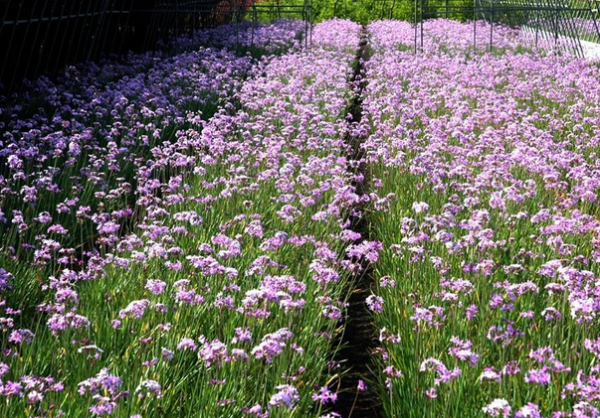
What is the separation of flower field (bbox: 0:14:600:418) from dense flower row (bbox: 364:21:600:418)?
0.02 m

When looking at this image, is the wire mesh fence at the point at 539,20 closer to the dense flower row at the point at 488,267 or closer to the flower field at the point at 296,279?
the dense flower row at the point at 488,267

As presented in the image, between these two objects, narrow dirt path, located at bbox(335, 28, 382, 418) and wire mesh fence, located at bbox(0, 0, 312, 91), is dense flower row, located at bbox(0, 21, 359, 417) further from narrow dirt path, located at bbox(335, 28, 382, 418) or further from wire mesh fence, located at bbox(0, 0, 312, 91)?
wire mesh fence, located at bbox(0, 0, 312, 91)

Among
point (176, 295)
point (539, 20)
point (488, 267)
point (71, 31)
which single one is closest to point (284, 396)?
point (176, 295)

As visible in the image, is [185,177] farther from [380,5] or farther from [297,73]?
[380,5]

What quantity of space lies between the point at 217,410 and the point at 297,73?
A: 37.6 feet

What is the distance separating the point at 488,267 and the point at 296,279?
120 centimetres

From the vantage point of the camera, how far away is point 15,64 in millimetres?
12141

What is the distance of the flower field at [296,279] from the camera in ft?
11.9

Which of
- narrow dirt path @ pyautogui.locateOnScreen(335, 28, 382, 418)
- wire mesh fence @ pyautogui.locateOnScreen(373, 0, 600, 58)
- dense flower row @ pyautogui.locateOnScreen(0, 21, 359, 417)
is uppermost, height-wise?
wire mesh fence @ pyautogui.locateOnScreen(373, 0, 600, 58)

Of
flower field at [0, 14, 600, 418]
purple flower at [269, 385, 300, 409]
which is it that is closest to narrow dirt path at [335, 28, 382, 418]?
flower field at [0, 14, 600, 418]

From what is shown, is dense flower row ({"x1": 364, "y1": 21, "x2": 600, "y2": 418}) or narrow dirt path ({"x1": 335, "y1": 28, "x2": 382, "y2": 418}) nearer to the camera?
dense flower row ({"x1": 364, "y1": 21, "x2": 600, "y2": 418})

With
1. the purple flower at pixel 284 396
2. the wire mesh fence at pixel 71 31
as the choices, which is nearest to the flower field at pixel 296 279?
the purple flower at pixel 284 396

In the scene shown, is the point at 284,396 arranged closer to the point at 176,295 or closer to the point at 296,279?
the point at 176,295

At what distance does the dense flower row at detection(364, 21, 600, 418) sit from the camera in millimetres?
3709
